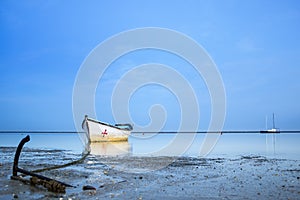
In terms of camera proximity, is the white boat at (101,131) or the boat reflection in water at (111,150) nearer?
the boat reflection in water at (111,150)

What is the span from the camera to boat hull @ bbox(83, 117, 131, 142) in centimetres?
4359

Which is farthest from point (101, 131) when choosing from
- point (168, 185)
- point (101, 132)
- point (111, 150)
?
point (168, 185)

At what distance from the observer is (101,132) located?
4478 cm

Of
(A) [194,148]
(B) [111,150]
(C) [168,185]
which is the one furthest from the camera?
(A) [194,148]

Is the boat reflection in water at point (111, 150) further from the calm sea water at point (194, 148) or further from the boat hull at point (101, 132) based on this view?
the boat hull at point (101, 132)

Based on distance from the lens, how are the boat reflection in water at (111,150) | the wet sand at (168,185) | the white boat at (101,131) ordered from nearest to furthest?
the wet sand at (168,185), the boat reflection in water at (111,150), the white boat at (101,131)

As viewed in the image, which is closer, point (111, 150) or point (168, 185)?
point (168, 185)

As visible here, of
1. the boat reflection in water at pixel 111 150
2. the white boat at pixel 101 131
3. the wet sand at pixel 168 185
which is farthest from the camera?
the white boat at pixel 101 131

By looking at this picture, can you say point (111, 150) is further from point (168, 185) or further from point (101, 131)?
point (168, 185)

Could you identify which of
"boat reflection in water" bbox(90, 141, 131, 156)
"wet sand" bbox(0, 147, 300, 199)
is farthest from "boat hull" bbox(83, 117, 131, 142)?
"wet sand" bbox(0, 147, 300, 199)

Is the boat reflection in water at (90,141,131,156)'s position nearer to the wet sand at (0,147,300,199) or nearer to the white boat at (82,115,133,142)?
the white boat at (82,115,133,142)

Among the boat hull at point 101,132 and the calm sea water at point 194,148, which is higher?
the boat hull at point 101,132

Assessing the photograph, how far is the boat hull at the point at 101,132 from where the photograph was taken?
143ft

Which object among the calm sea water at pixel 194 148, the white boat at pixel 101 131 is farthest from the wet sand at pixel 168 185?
the white boat at pixel 101 131
